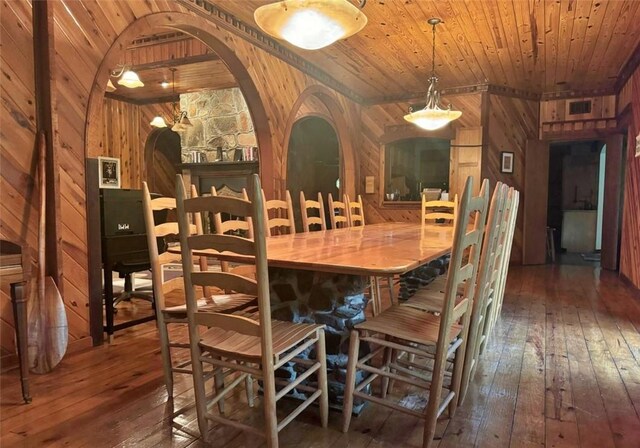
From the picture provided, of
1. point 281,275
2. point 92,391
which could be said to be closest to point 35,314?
point 92,391

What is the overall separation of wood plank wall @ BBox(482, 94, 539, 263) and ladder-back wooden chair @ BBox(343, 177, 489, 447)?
483cm

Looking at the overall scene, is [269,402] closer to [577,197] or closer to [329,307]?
[329,307]

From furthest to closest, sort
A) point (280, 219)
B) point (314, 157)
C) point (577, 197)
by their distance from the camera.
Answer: point (577, 197), point (314, 157), point (280, 219)

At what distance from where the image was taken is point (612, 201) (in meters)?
6.01

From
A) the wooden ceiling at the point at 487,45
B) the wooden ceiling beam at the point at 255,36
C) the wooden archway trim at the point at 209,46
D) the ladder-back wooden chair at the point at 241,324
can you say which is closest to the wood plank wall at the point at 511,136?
the wooden ceiling at the point at 487,45

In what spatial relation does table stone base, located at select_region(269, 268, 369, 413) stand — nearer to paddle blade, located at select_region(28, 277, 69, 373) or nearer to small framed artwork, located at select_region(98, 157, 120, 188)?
paddle blade, located at select_region(28, 277, 69, 373)

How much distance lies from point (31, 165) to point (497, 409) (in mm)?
2878

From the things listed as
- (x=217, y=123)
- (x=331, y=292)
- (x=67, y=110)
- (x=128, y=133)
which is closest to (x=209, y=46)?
(x=67, y=110)

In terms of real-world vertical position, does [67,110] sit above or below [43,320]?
above

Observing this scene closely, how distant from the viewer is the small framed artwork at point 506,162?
642cm

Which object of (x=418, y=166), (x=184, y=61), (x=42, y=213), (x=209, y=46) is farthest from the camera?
Result: (x=418, y=166)

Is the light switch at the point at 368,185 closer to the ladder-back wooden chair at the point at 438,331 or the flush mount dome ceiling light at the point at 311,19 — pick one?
the flush mount dome ceiling light at the point at 311,19

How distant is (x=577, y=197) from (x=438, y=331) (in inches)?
333

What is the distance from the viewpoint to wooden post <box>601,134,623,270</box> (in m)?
5.93
